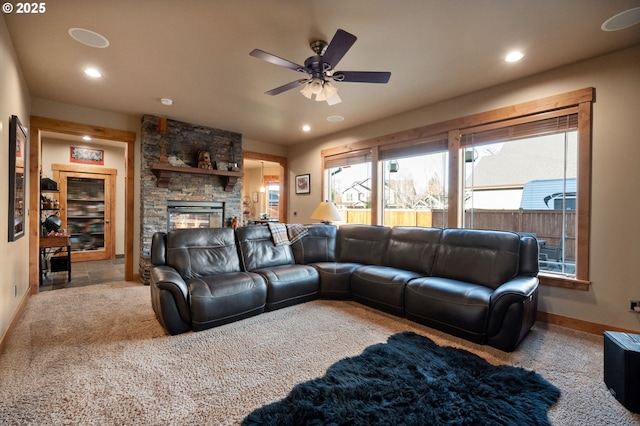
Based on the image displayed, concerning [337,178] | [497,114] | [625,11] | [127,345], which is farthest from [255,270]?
[625,11]

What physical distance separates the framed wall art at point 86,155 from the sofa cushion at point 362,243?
240 inches

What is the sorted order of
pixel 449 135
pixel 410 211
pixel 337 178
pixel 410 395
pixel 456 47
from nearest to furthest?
pixel 410 395, pixel 456 47, pixel 449 135, pixel 410 211, pixel 337 178

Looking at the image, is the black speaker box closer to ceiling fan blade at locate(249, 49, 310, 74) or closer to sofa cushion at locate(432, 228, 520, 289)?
sofa cushion at locate(432, 228, 520, 289)

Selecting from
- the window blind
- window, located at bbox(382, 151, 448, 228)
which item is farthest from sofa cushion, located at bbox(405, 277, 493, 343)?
the window blind

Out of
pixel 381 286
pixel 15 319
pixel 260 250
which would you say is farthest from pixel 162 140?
pixel 381 286

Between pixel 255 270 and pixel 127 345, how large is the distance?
1432mm

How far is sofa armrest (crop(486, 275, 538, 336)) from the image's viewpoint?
2326mm

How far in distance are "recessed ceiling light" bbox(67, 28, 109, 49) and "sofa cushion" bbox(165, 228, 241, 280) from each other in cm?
192

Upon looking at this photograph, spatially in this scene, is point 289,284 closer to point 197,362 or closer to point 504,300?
point 197,362

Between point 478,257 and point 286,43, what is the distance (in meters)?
2.92

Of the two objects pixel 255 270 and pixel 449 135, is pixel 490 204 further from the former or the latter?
pixel 255 270

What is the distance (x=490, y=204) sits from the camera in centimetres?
367

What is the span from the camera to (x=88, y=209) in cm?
669

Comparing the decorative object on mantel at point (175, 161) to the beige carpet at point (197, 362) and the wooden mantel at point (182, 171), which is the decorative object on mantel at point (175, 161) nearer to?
the wooden mantel at point (182, 171)
